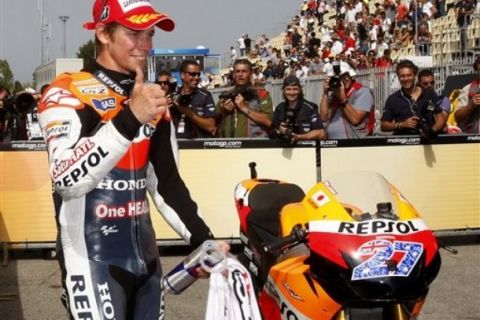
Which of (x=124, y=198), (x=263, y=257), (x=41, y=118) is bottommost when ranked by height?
(x=263, y=257)

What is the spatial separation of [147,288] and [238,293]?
362 mm

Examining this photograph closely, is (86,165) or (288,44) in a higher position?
(288,44)

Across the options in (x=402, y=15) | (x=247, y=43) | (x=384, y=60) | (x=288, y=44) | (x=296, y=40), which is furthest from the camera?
(x=247, y=43)

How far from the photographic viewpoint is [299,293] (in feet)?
13.5

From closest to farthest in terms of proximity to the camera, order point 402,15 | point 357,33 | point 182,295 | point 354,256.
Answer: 1. point 354,256
2. point 182,295
3. point 402,15
4. point 357,33

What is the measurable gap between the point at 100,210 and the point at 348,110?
6426 mm

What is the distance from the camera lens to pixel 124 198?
320 cm

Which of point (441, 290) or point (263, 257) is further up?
point (263, 257)

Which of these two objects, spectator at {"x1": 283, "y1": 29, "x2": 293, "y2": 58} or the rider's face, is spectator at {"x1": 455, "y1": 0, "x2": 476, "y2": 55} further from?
the rider's face

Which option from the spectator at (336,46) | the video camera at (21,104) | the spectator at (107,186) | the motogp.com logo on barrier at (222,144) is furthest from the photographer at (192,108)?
the spectator at (336,46)

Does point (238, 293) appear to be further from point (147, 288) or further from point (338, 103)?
point (338, 103)

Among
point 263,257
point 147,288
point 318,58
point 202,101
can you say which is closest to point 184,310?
point 263,257

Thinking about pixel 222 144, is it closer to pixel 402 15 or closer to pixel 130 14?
pixel 130 14

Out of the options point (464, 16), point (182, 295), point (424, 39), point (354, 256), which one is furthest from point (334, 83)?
point (424, 39)
